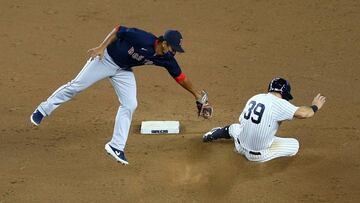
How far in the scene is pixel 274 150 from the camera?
8.84 m

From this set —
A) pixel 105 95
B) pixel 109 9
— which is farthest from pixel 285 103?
pixel 109 9

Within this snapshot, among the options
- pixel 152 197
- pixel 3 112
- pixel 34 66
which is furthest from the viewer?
pixel 34 66

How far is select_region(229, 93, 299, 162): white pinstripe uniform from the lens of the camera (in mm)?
8438

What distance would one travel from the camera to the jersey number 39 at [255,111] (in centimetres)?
847

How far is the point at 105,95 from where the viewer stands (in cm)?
1045

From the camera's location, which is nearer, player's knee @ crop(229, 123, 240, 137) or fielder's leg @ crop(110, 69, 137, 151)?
fielder's leg @ crop(110, 69, 137, 151)

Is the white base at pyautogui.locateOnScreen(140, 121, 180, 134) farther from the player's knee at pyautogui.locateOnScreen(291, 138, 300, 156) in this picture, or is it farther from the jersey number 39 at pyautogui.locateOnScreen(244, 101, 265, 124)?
the player's knee at pyautogui.locateOnScreen(291, 138, 300, 156)

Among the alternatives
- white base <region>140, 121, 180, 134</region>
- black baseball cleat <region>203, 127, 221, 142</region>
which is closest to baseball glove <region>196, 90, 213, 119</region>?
black baseball cleat <region>203, 127, 221, 142</region>

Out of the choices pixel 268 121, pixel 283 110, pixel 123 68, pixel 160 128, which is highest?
pixel 123 68

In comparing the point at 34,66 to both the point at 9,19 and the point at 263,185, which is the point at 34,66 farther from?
the point at 263,185

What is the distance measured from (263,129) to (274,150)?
457 millimetres

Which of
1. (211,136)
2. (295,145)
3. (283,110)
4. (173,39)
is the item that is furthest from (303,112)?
(173,39)

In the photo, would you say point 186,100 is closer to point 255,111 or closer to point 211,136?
point 211,136

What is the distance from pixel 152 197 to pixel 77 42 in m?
4.41
